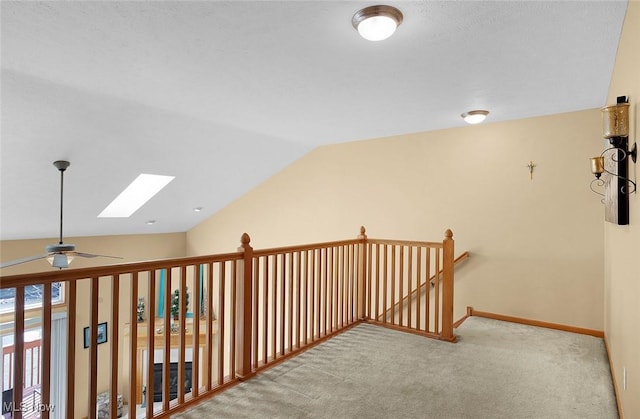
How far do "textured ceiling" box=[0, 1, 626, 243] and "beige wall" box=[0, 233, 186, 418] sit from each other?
839 millimetres

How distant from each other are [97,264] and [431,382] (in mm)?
6768

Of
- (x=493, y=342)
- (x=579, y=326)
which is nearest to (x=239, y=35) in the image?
(x=493, y=342)

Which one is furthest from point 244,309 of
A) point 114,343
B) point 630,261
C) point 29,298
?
point 29,298

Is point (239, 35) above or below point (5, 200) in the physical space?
above

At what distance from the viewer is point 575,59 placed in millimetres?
2646

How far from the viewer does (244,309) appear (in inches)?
110

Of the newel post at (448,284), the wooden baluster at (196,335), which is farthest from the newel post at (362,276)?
the wooden baluster at (196,335)

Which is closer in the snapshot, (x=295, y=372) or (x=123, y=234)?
(x=295, y=372)

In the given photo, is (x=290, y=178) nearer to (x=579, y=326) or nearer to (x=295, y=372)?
(x=295, y=372)

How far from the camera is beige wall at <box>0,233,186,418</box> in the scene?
615cm

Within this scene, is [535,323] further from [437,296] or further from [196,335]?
[196,335]

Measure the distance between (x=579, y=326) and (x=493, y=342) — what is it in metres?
1.10

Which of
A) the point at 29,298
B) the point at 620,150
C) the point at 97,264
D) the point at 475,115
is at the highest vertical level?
the point at 475,115

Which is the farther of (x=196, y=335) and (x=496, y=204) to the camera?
(x=496, y=204)
